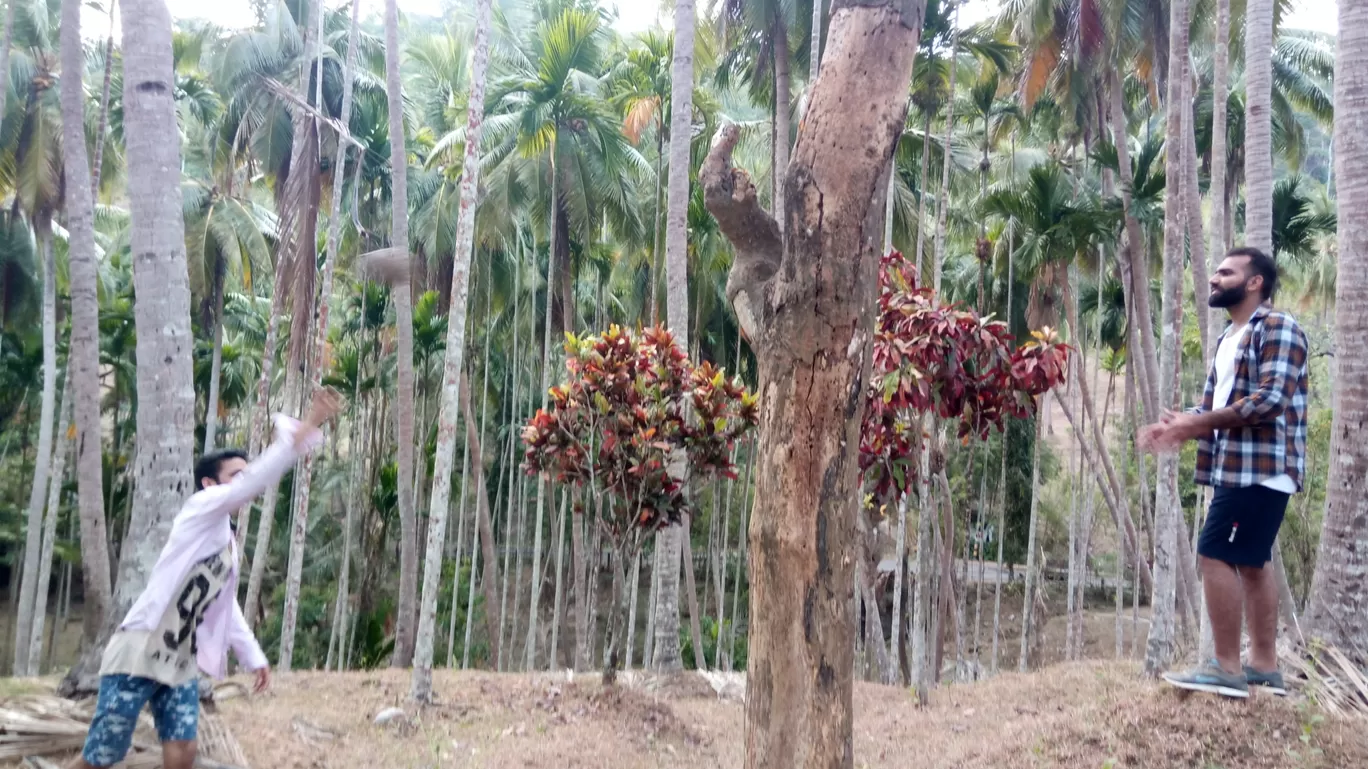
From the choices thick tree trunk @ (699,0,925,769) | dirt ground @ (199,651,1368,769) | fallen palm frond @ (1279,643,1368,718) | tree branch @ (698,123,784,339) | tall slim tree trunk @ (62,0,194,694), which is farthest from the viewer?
tall slim tree trunk @ (62,0,194,694)

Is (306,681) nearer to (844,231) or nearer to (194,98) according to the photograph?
(844,231)

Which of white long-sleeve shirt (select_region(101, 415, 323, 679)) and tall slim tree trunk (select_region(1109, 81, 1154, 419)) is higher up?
tall slim tree trunk (select_region(1109, 81, 1154, 419))

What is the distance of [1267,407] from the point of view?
12.5 ft

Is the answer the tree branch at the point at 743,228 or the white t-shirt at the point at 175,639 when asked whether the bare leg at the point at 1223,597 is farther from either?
the white t-shirt at the point at 175,639

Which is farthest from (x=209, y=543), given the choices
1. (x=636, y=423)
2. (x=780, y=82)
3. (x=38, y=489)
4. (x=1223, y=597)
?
(x=38, y=489)

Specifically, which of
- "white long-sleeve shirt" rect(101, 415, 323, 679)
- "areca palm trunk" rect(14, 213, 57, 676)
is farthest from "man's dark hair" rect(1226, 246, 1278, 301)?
"areca palm trunk" rect(14, 213, 57, 676)

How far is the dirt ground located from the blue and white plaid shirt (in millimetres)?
1324

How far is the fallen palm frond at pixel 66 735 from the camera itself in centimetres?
487

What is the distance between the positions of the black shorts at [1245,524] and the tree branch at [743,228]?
2150mm

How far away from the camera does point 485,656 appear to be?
2309 centimetres

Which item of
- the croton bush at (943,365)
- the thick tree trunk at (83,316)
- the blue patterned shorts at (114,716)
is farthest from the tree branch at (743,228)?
the thick tree trunk at (83,316)

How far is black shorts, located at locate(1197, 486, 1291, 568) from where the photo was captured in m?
3.94

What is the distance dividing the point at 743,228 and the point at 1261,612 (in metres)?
2.79

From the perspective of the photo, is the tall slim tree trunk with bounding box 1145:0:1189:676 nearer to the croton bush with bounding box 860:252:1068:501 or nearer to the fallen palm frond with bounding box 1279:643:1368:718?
the croton bush with bounding box 860:252:1068:501
